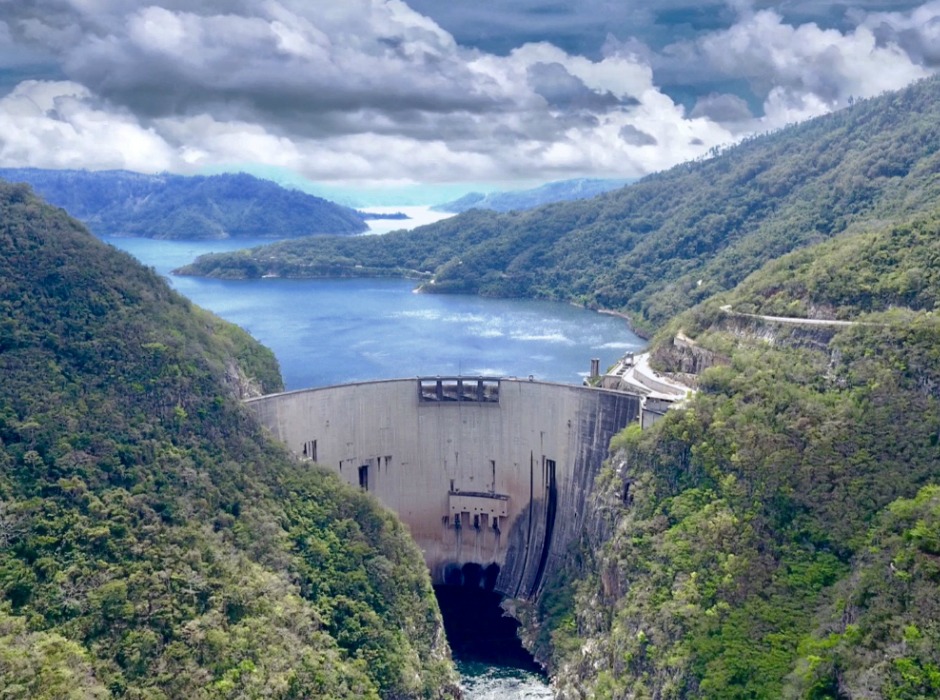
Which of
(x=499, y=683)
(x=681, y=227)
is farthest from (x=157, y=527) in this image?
(x=681, y=227)

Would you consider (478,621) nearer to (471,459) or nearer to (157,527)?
(471,459)

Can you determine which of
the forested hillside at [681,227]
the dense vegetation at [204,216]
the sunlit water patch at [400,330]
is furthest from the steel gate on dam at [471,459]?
the dense vegetation at [204,216]

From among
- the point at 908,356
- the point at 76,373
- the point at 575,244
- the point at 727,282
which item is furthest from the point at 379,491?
the point at 575,244

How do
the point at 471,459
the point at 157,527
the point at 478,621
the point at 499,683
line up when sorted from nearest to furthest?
the point at 157,527
the point at 499,683
the point at 478,621
the point at 471,459

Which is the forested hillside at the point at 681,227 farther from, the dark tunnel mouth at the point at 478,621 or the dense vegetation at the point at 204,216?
the dense vegetation at the point at 204,216

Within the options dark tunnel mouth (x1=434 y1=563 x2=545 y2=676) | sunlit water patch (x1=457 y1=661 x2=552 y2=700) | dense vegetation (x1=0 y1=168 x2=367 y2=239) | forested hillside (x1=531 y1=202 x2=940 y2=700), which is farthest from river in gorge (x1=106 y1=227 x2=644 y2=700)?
dense vegetation (x1=0 y1=168 x2=367 y2=239)

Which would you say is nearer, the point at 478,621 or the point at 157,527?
the point at 157,527

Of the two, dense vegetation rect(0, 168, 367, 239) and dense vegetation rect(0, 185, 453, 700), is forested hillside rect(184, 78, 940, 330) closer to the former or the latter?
dense vegetation rect(0, 185, 453, 700)
